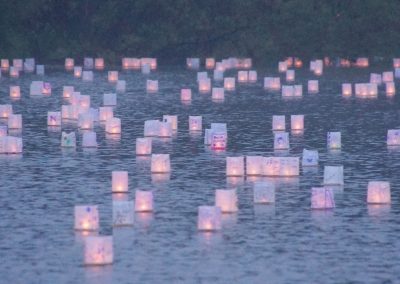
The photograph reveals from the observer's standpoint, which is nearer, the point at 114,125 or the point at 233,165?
the point at 233,165

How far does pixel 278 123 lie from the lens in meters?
30.2

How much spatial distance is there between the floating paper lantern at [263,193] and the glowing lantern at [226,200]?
72cm

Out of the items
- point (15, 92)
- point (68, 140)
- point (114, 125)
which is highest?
point (15, 92)

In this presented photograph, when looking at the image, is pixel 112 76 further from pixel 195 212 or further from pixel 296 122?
pixel 195 212

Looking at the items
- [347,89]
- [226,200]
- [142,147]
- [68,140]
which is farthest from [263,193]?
[347,89]

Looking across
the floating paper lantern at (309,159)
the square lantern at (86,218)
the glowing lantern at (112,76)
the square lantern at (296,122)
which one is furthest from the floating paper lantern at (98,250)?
the glowing lantern at (112,76)

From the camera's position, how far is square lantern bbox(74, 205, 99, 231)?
1823 centimetres

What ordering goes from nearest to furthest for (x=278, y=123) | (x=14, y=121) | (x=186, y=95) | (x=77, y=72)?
1. (x=278, y=123)
2. (x=14, y=121)
3. (x=186, y=95)
4. (x=77, y=72)

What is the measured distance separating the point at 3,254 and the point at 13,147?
9772mm

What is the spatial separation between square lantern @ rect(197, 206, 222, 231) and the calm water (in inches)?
6.4

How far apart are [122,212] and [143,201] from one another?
3.78ft

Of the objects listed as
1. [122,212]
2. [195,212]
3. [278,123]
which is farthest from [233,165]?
[278,123]

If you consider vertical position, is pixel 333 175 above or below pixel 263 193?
above

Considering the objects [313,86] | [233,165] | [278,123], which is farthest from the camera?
[313,86]
